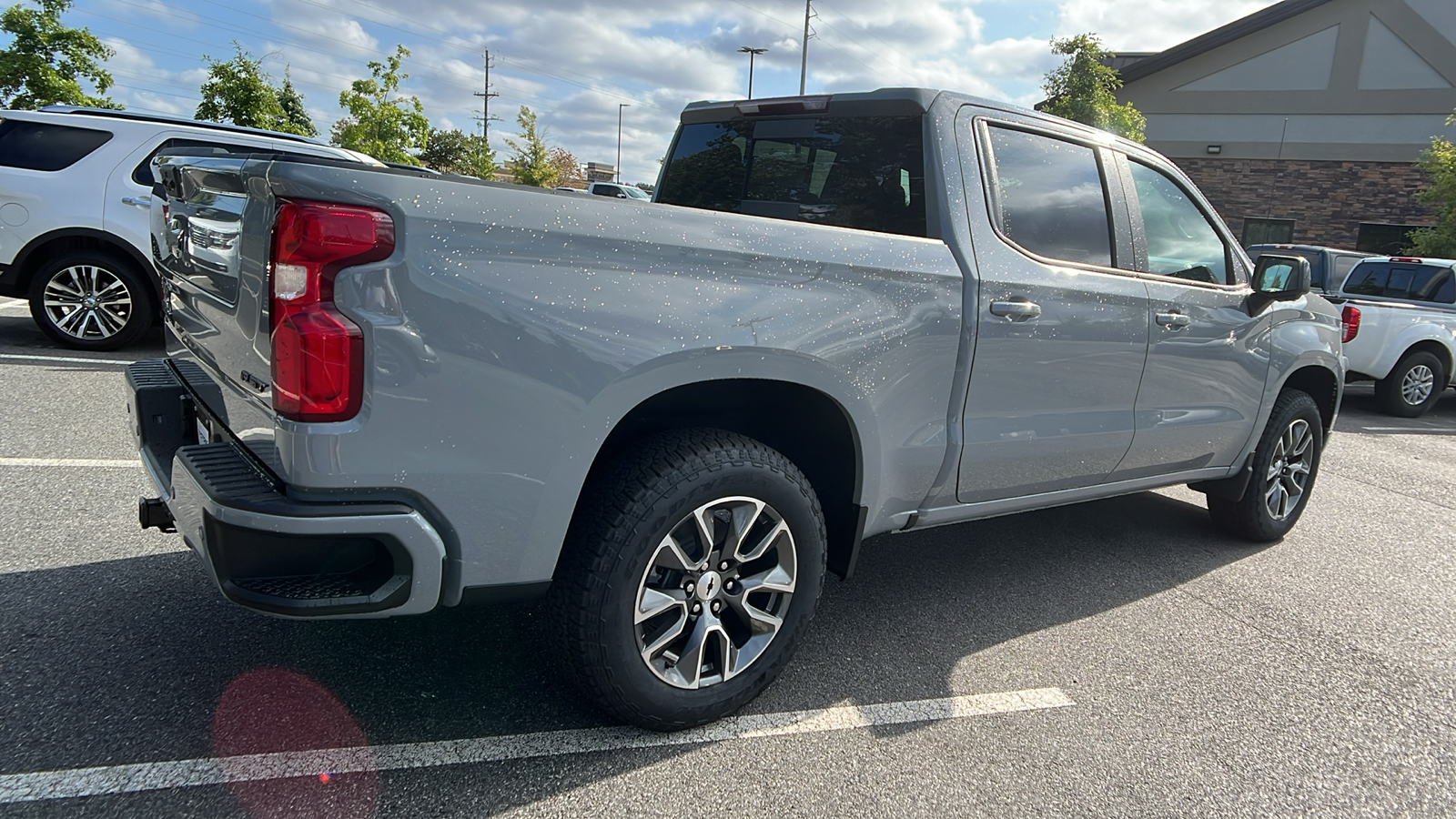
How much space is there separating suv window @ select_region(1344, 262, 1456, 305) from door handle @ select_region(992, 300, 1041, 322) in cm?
949

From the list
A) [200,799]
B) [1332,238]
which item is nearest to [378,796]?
[200,799]

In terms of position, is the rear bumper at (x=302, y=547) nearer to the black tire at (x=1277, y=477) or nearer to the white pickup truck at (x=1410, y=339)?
the black tire at (x=1277, y=477)

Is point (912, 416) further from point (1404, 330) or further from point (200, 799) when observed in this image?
point (1404, 330)

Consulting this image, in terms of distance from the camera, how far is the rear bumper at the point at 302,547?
194 centimetres

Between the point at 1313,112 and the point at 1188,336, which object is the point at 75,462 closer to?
the point at 1188,336

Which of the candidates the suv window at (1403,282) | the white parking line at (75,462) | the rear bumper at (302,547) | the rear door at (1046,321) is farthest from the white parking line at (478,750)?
the suv window at (1403,282)

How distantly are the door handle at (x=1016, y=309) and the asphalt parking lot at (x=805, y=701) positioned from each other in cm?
121

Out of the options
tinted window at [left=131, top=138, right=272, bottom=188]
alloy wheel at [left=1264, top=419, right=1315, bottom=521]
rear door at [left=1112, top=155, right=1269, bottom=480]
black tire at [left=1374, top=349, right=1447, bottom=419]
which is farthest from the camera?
black tire at [left=1374, top=349, right=1447, bottom=419]

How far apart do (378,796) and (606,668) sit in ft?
2.02

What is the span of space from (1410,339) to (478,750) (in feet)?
35.7

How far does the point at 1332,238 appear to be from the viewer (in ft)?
76.5

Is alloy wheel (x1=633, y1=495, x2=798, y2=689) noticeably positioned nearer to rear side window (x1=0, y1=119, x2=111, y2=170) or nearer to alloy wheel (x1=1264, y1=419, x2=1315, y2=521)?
alloy wheel (x1=1264, y1=419, x2=1315, y2=521)

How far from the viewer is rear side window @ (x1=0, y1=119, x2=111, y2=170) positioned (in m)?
6.89

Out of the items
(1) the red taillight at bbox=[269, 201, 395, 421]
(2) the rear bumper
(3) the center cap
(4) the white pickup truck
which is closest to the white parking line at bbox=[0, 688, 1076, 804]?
(3) the center cap
